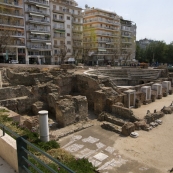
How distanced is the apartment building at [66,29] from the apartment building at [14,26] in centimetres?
898

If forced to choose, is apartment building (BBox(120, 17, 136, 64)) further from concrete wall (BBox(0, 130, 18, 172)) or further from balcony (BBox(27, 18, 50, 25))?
concrete wall (BBox(0, 130, 18, 172))

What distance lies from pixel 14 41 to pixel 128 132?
3356 cm

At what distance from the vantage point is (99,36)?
58000 mm

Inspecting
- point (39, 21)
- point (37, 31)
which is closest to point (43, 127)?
point (37, 31)

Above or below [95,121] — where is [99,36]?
above

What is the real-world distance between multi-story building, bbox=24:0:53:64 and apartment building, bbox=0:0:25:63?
155cm

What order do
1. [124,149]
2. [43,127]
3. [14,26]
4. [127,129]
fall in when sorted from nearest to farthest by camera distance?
[43,127] → [124,149] → [127,129] → [14,26]

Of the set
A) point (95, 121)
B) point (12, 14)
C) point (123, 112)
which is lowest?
point (95, 121)

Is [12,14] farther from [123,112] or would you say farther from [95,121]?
[123,112]

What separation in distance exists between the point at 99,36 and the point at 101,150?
167ft

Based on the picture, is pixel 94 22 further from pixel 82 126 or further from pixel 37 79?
pixel 82 126

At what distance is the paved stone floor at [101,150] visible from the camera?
9.28 m

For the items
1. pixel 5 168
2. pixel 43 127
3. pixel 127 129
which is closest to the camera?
pixel 5 168

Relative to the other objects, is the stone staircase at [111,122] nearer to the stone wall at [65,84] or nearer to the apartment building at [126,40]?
the stone wall at [65,84]
